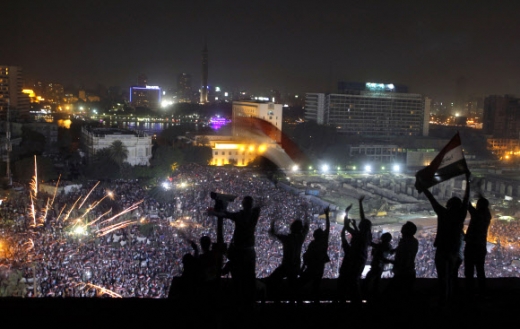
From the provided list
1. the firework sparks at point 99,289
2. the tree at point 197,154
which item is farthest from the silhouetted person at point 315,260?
the tree at point 197,154

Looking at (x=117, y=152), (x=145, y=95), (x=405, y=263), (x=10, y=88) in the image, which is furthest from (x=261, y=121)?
(x=145, y=95)

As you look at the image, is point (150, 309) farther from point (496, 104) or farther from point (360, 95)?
point (496, 104)

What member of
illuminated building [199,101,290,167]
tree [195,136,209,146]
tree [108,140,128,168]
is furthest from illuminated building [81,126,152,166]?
illuminated building [199,101,290,167]

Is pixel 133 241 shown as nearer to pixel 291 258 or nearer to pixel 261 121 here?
pixel 291 258

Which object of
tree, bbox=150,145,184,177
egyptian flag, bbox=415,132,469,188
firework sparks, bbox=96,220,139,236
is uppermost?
egyptian flag, bbox=415,132,469,188

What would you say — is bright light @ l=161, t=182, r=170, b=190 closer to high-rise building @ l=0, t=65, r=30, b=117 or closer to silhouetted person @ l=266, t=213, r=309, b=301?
silhouetted person @ l=266, t=213, r=309, b=301
